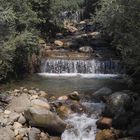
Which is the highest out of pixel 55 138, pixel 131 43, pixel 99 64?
pixel 131 43

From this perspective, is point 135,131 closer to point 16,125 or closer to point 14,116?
point 16,125

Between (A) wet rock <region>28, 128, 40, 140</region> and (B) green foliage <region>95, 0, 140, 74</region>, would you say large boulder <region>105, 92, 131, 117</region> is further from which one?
(A) wet rock <region>28, 128, 40, 140</region>

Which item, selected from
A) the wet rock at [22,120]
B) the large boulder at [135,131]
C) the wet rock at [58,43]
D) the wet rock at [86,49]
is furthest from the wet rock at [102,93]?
the wet rock at [58,43]

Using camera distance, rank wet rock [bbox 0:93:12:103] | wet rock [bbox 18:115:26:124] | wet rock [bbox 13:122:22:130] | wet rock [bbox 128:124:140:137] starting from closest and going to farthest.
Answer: wet rock [bbox 128:124:140:137]
wet rock [bbox 13:122:22:130]
wet rock [bbox 18:115:26:124]
wet rock [bbox 0:93:12:103]

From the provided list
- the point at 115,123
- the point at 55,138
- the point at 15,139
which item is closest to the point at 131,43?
the point at 115,123

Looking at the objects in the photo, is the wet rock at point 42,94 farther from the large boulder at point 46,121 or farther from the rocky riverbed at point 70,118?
the large boulder at point 46,121

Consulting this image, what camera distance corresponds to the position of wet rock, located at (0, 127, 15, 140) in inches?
539

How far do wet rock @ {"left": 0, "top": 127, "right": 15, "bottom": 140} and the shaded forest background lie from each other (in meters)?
4.24

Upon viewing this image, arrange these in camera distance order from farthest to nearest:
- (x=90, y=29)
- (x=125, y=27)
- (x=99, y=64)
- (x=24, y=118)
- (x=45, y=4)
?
(x=90, y=29)
(x=45, y=4)
(x=99, y=64)
(x=125, y=27)
(x=24, y=118)

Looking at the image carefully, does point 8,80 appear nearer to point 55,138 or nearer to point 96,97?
point 96,97

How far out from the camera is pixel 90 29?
33.3 meters

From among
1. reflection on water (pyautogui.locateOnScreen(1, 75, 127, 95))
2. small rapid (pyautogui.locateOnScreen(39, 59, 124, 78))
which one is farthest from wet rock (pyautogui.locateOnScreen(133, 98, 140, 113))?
small rapid (pyautogui.locateOnScreen(39, 59, 124, 78))

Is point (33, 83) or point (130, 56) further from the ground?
point (130, 56)

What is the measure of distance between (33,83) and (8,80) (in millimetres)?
1418
